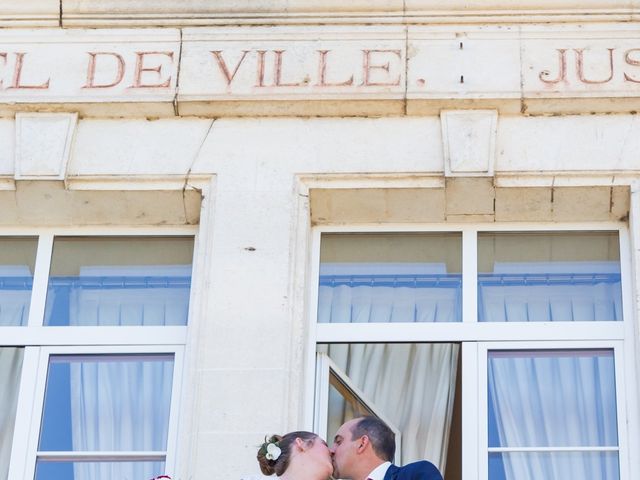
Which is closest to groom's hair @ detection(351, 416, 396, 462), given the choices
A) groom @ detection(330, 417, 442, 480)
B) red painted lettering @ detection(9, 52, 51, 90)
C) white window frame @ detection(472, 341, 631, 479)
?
groom @ detection(330, 417, 442, 480)

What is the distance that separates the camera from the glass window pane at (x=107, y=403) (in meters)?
10.2

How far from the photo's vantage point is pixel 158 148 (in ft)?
34.9

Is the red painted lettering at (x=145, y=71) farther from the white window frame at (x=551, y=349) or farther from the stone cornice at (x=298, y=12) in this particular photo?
the white window frame at (x=551, y=349)

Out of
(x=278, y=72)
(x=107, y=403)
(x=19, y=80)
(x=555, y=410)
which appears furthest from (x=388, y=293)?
(x=19, y=80)

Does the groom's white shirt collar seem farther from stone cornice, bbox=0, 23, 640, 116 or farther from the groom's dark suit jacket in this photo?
stone cornice, bbox=0, 23, 640, 116

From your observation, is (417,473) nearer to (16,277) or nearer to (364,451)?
(364,451)

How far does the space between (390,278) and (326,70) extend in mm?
1200

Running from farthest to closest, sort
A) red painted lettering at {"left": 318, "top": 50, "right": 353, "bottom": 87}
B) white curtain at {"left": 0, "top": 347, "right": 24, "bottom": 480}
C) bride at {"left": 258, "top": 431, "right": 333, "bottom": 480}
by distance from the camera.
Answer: red painted lettering at {"left": 318, "top": 50, "right": 353, "bottom": 87} < white curtain at {"left": 0, "top": 347, "right": 24, "bottom": 480} < bride at {"left": 258, "top": 431, "right": 333, "bottom": 480}

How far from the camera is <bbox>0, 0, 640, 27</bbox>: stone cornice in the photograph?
1072 cm

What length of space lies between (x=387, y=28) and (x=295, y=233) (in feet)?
4.41

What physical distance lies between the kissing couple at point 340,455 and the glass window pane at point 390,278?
4.13 ft

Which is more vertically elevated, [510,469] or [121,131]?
[121,131]

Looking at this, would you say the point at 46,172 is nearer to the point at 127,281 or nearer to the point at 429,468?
the point at 127,281

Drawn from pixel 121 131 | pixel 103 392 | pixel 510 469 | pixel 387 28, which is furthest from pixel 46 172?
pixel 510 469
